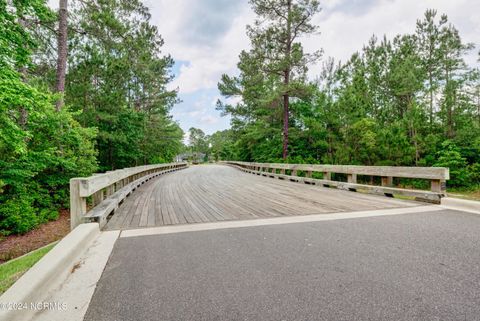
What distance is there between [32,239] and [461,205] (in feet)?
29.9

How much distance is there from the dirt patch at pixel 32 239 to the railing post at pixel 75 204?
300 centimetres

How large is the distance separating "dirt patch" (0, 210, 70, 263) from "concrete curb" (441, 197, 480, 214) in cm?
816

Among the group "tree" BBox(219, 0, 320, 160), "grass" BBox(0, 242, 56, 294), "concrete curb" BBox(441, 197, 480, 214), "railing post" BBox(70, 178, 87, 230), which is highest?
"tree" BBox(219, 0, 320, 160)

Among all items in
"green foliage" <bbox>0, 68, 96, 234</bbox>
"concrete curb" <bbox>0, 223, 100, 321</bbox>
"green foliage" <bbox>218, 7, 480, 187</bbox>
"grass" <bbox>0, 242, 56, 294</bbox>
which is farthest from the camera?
"green foliage" <bbox>218, 7, 480, 187</bbox>

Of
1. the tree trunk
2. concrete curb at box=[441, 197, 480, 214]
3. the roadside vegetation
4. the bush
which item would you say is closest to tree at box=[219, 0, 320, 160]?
the roadside vegetation

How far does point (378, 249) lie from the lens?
7.77 feet

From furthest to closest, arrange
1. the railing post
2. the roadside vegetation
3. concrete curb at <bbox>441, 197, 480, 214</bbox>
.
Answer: the roadside vegetation, concrete curb at <bbox>441, 197, 480, 214</bbox>, the railing post

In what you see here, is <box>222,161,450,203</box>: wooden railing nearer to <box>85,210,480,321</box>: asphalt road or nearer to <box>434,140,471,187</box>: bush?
<box>85,210,480,321</box>: asphalt road

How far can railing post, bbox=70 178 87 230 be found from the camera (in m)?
3.00

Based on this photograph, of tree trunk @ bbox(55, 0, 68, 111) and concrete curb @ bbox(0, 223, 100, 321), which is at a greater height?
tree trunk @ bbox(55, 0, 68, 111)

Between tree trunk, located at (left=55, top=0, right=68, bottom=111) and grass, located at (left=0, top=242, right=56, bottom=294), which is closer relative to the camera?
grass, located at (left=0, top=242, right=56, bottom=294)

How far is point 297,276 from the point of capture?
1863 millimetres

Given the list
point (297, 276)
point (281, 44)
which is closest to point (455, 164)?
point (281, 44)

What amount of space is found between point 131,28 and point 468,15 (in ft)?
70.3
